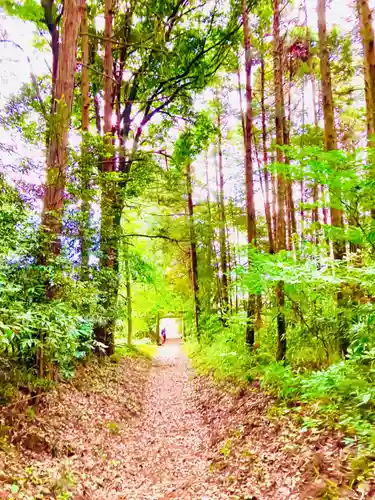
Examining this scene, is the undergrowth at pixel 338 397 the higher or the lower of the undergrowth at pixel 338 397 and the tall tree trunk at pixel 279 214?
the lower

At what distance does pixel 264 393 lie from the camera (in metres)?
6.37

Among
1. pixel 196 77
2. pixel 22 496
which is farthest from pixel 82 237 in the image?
pixel 196 77

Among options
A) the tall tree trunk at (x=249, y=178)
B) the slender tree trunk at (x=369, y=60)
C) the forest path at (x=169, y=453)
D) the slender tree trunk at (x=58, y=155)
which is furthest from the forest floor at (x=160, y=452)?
the slender tree trunk at (x=369, y=60)

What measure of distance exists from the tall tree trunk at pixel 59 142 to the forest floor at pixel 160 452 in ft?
8.49

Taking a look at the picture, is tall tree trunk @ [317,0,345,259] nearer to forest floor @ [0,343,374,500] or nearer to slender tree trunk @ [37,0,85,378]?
forest floor @ [0,343,374,500]

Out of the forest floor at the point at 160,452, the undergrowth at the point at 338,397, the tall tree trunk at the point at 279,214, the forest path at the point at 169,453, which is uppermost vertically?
the tall tree trunk at the point at 279,214

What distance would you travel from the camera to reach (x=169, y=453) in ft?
18.9

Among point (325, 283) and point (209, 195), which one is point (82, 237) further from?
point (209, 195)

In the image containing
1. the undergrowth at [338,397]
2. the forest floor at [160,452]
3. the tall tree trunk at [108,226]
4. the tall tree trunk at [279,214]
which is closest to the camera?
the undergrowth at [338,397]

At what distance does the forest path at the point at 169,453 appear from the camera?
4.44 meters

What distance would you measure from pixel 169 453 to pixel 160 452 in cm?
16

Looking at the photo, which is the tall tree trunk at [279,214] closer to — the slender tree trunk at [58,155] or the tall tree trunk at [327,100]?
the tall tree trunk at [327,100]

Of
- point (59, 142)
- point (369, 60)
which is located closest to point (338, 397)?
point (369, 60)

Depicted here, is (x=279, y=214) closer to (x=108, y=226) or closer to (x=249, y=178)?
(x=249, y=178)
